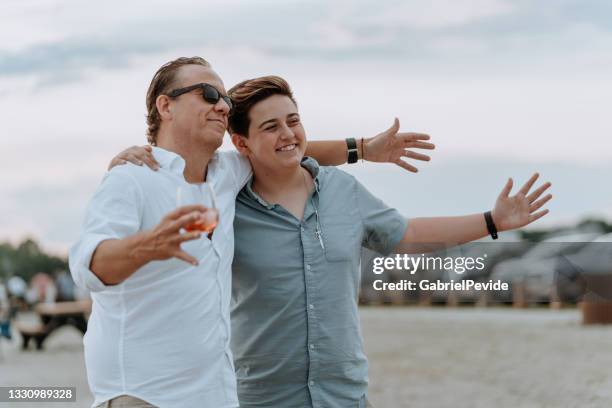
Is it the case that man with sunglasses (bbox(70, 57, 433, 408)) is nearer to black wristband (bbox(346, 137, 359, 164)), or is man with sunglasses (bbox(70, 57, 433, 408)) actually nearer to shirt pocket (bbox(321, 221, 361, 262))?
shirt pocket (bbox(321, 221, 361, 262))

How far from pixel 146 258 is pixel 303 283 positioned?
1062mm

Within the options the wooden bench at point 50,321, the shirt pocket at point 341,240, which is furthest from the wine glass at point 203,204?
the wooden bench at point 50,321

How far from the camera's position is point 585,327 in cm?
2016

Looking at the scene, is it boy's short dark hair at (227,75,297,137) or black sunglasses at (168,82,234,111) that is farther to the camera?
boy's short dark hair at (227,75,297,137)

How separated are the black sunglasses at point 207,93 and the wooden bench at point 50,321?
16939 millimetres

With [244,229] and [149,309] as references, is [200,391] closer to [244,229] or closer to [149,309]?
[149,309]

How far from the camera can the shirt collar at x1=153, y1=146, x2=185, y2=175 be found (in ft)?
11.4

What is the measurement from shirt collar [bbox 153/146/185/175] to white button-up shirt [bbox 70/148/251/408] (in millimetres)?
173

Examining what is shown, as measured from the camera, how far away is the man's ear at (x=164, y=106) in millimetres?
3703

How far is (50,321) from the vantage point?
20.0 m

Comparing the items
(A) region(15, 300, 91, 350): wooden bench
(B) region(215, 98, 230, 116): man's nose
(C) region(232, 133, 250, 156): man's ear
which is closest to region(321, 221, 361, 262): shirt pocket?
(C) region(232, 133, 250, 156): man's ear

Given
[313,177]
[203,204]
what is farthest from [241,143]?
Result: [203,204]

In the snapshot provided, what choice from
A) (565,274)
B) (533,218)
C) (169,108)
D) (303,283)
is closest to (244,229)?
(303,283)

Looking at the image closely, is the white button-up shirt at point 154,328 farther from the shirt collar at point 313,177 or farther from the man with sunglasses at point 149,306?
the shirt collar at point 313,177
